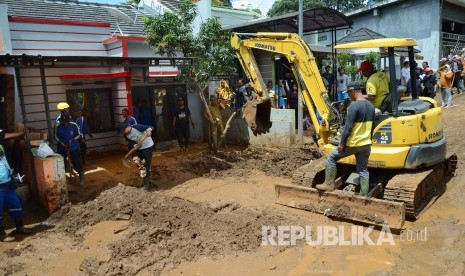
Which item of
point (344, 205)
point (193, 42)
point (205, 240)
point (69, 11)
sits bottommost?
point (205, 240)

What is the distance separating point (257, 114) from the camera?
805 centimetres

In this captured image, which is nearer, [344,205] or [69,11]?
[344,205]

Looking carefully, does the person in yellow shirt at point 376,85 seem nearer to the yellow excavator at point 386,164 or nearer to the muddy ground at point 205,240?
the yellow excavator at point 386,164

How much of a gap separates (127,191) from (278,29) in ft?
28.9

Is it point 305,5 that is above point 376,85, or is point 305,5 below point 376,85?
above

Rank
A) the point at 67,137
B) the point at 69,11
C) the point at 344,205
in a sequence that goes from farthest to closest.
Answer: the point at 69,11 < the point at 67,137 < the point at 344,205

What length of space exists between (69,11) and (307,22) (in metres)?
8.07

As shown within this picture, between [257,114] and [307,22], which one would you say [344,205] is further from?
[307,22]

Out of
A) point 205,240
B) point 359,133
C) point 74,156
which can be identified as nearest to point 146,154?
point 74,156

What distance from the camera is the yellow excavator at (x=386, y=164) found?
5605 millimetres

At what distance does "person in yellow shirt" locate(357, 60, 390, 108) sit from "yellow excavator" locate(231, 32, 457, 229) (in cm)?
11

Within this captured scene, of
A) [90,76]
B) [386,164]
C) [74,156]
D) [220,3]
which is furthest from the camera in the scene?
[220,3]

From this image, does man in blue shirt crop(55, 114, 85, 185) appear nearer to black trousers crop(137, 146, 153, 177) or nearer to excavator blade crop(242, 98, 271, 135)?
black trousers crop(137, 146, 153, 177)

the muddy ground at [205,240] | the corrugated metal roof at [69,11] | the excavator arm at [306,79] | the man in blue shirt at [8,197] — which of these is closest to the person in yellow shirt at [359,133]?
the muddy ground at [205,240]
